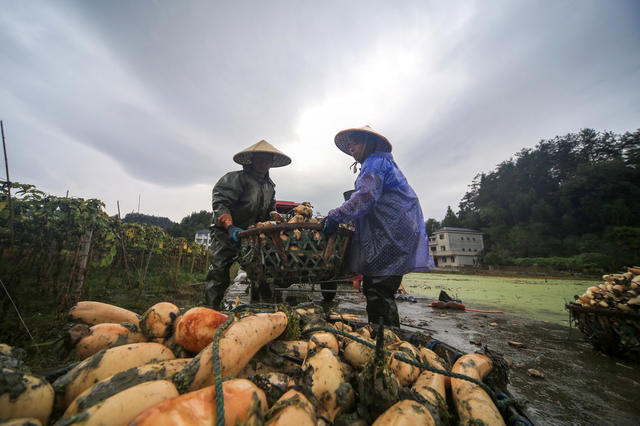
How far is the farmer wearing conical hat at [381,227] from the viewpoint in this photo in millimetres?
2166

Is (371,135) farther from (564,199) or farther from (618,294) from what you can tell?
(564,199)

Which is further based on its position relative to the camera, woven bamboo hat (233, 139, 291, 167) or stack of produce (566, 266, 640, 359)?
woven bamboo hat (233, 139, 291, 167)

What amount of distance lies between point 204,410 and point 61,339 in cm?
98

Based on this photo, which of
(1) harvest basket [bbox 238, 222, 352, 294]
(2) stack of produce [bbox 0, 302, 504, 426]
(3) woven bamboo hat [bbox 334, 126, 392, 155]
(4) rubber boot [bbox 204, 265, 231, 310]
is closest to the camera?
(2) stack of produce [bbox 0, 302, 504, 426]

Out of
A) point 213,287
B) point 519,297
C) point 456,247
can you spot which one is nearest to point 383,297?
point 213,287

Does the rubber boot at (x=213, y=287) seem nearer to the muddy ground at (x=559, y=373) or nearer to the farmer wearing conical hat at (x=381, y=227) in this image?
the farmer wearing conical hat at (x=381, y=227)

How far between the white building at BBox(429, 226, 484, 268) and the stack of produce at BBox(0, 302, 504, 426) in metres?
51.6

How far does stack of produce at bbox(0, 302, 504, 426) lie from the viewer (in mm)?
681

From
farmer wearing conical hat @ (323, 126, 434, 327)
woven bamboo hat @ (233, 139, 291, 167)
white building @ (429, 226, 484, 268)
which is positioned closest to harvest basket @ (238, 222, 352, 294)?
farmer wearing conical hat @ (323, 126, 434, 327)

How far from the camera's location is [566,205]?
40.6m

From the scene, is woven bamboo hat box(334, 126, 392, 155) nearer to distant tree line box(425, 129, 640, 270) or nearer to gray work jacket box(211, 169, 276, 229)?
gray work jacket box(211, 169, 276, 229)

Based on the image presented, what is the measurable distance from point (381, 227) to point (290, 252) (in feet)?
3.13

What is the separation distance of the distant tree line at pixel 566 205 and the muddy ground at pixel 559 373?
94.7 ft

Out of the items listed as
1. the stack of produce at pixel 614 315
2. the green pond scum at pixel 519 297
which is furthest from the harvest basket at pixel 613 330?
the green pond scum at pixel 519 297
